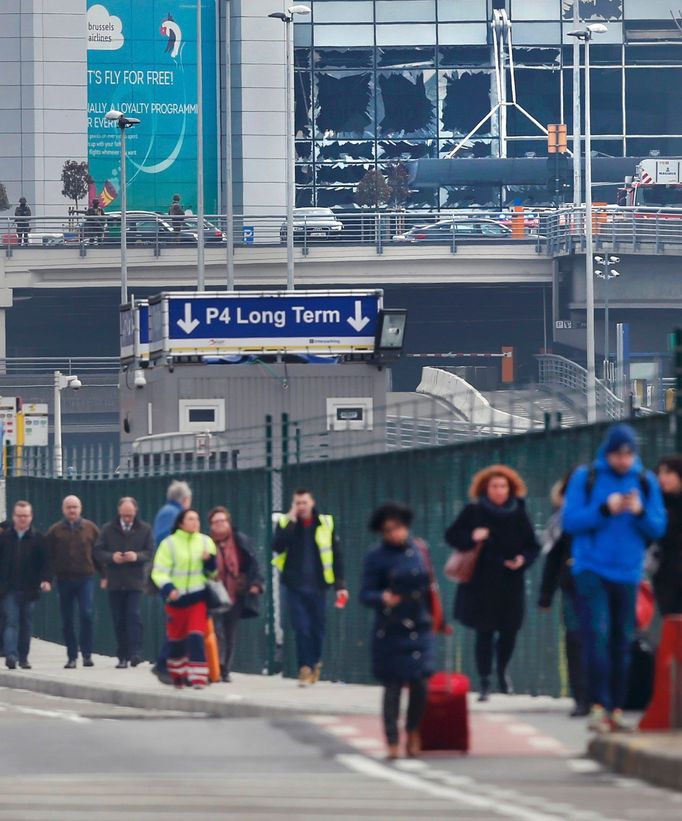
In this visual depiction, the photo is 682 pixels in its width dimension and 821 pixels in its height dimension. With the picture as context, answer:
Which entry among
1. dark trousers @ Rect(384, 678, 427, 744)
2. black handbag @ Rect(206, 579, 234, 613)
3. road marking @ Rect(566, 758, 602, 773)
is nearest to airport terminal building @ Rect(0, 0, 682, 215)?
black handbag @ Rect(206, 579, 234, 613)

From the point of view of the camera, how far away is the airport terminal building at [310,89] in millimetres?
93188

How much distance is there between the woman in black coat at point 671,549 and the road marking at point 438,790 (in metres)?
1.86

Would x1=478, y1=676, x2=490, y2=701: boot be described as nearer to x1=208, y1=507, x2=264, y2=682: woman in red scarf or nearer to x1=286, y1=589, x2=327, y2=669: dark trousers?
x1=286, y1=589, x2=327, y2=669: dark trousers

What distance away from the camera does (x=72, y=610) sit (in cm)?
2336

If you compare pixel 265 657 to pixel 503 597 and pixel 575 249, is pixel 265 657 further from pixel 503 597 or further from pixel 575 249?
pixel 575 249

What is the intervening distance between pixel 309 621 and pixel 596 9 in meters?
Result: 87.6

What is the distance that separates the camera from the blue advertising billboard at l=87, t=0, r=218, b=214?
92.9 meters

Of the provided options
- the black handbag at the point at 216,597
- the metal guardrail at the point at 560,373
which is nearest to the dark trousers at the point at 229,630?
the black handbag at the point at 216,597

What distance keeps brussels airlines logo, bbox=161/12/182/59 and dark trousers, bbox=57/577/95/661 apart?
71.3 meters

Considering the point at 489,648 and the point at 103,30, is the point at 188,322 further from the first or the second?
the point at 103,30

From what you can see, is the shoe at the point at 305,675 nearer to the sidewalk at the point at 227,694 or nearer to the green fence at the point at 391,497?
the sidewalk at the point at 227,694

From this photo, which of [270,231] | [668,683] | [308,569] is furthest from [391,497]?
[270,231]

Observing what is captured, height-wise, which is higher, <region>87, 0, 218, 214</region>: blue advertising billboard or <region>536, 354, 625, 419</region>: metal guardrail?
<region>87, 0, 218, 214</region>: blue advertising billboard

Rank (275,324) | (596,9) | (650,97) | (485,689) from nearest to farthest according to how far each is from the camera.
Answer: (485,689), (275,324), (596,9), (650,97)
